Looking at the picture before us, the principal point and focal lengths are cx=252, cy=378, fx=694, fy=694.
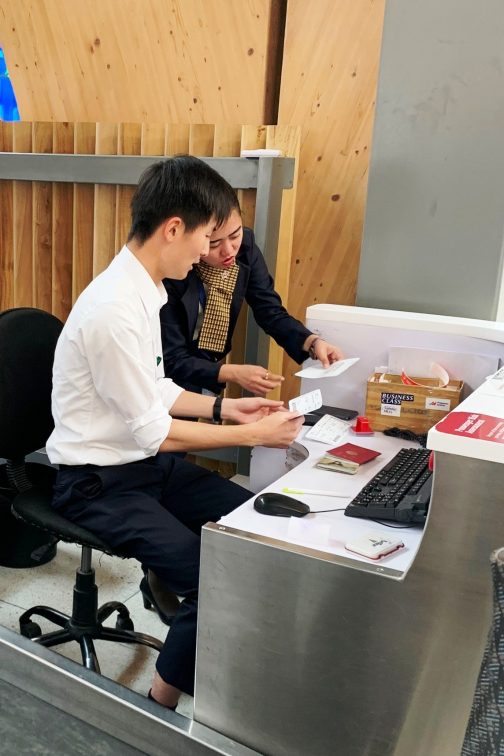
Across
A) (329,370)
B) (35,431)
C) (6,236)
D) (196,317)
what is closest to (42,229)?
(6,236)

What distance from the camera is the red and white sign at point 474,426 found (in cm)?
105

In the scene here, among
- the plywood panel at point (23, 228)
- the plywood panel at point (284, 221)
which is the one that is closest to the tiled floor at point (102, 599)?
the plywood panel at point (284, 221)

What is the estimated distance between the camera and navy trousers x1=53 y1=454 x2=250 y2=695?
1547 millimetres

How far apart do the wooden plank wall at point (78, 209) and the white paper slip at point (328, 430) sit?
1233mm

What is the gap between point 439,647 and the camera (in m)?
1.12

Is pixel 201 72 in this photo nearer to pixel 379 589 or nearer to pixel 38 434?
pixel 38 434

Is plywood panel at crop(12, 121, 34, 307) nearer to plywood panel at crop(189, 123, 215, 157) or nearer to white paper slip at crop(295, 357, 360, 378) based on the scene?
plywood panel at crop(189, 123, 215, 157)

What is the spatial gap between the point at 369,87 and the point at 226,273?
4.29ft

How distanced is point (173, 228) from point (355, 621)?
0.96 m

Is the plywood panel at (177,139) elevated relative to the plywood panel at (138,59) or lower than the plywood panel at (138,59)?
lower

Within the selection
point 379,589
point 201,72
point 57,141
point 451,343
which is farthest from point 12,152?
Answer: point 379,589

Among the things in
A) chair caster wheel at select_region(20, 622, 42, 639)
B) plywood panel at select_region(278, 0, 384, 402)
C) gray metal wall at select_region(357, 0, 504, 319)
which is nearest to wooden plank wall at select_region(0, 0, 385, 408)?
plywood panel at select_region(278, 0, 384, 402)

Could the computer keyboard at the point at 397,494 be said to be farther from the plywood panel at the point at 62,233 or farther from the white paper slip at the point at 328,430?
the plywood panel at the point at 62,233

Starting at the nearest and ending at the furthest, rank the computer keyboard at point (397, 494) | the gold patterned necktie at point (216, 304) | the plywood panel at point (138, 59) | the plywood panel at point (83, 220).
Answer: the computer keyboard at point (397, 494) < the gold patterned necktie at point (216, 304) < the plywood panel at point (83, 220) < the plywood panel at point (138, 59)
